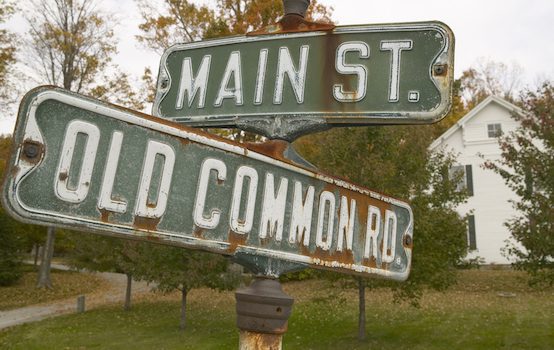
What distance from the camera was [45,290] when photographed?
2334cm

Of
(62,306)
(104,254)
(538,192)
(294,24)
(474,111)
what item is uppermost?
(474,111)

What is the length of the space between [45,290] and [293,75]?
25238 mm

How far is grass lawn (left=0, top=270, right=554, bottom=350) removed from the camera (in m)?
11.0

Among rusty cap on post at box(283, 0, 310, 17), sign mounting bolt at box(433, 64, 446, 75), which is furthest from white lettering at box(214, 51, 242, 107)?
sign mounting bolt at box(433, 64, 446, 75)

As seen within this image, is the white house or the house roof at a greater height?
the house roof

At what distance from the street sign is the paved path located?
16731 mm

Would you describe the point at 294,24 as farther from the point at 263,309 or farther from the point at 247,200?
the point at 263,309

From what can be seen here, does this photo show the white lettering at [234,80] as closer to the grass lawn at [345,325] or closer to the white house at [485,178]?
the grass lawn at [345,325]

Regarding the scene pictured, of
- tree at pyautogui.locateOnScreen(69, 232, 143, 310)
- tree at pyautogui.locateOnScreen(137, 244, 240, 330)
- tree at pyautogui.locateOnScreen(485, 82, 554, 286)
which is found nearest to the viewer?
tree at pyautogui.locateOnScreen(485, 82, 554, 286)

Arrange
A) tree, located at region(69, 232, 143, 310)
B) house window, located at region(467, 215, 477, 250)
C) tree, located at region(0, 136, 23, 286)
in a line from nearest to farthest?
tree, located at region(69, 232, 143, 310), tree, located at region(0, 136, 23, 286), house window, located at region(467, 215, 477, 250)

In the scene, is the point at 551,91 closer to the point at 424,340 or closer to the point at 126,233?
the point at 424,340

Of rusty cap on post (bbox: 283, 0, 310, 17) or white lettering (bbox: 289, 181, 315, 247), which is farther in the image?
rusty cap on post (bbox: 283, 0, 310, 17)

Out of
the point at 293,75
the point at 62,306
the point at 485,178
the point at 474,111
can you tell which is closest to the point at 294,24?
the point at 293,75

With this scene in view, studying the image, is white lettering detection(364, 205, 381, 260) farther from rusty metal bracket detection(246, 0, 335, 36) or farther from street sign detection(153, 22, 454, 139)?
rusty metal bracket detection(246, 0, 335, 36)
